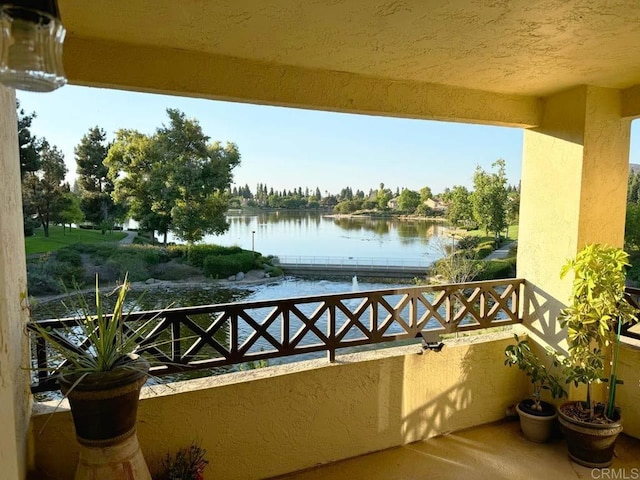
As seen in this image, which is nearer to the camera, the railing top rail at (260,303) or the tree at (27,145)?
the railing top rail at (260,303)

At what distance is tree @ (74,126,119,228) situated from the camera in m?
11.1

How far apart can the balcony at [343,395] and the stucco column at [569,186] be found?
281 mm

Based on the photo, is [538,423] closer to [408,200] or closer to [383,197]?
[408,200]

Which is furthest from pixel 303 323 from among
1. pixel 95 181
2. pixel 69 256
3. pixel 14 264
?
pixel 95 181

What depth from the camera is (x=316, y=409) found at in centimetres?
265

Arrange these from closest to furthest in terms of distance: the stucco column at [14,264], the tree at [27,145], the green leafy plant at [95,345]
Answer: the stucco column at [14,264] → the green leafy plant at [95,345] → the tree at [27,145]

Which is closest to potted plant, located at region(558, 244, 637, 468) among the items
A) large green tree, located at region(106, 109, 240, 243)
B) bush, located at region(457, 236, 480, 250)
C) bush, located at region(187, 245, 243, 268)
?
bush, located at region(457, 236, 480, 250)

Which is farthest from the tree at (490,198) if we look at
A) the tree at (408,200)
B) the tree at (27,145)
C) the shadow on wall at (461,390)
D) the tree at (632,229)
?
the tree at (27,145)

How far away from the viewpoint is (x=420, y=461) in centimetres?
276

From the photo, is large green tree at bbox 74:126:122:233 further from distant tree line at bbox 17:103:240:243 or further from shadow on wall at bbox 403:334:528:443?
shadow on wall at bbox 403:334:528:443

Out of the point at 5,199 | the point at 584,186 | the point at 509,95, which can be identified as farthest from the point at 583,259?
the point at 5,199

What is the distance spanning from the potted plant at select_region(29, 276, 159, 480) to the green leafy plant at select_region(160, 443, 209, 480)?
398 millimetres

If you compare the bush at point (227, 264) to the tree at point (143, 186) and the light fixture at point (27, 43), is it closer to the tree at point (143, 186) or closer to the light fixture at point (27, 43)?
the tree at point (143, 186)

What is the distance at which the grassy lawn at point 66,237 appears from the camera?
25.1 ft
